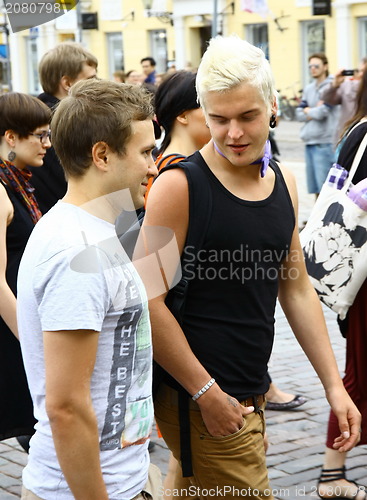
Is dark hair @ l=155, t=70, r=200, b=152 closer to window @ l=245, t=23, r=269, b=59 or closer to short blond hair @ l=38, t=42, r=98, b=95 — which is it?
short blond hair @ l=38, t=42, r=98, b=95

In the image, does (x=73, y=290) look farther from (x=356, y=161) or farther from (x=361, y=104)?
(x=361, y=104)

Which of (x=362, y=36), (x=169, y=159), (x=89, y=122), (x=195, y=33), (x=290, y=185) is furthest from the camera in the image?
(x=195, y=33)

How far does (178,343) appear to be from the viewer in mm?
2662

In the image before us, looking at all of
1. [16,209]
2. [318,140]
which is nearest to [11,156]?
[16,209]

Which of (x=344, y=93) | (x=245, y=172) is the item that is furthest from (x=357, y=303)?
(x=344, y=93)

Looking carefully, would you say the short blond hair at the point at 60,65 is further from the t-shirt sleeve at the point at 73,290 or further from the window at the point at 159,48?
the window at the point at 159,48

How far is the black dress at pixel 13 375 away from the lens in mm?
3895

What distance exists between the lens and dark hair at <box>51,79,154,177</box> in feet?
7.13

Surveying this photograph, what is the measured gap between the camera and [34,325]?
212 cm

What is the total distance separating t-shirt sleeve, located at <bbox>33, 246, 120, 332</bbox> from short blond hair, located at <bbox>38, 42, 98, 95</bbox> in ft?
11.2

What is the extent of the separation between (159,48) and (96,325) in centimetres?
3672

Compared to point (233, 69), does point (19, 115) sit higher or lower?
lower

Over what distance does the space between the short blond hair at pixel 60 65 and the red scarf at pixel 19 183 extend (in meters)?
1.46

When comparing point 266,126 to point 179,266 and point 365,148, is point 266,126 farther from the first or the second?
Result: point 365,148
